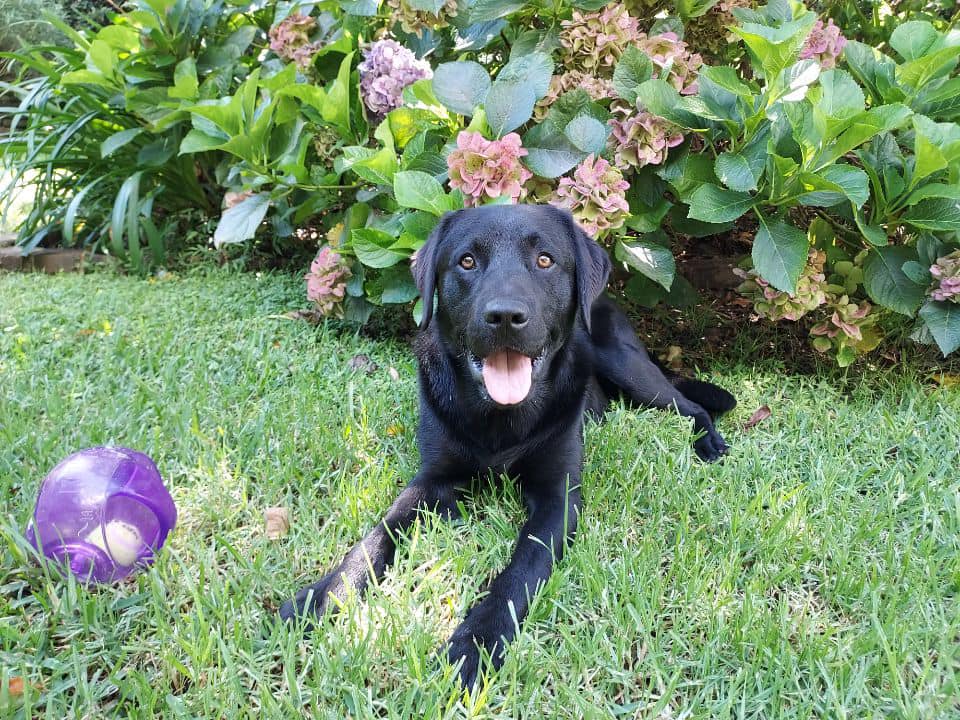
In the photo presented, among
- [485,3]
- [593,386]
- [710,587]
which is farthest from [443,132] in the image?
[710,587]

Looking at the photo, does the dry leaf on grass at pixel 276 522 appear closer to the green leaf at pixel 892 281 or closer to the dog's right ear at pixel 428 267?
the dog's right ear at pixel 428 267

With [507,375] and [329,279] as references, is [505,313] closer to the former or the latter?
[507,375]

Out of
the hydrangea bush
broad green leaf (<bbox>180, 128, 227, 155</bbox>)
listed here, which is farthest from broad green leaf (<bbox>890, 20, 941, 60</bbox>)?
broad green leaf (<bbox>180, 128, 227, 155</bbox>)

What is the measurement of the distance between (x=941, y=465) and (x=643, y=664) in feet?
4.87

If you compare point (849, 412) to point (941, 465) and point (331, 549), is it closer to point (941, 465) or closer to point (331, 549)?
point (941, 465)

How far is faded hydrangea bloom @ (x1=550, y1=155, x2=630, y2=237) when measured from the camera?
243cm

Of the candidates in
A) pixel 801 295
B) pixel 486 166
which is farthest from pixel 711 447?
pixel 486 166

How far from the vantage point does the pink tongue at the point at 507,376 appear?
1.88 m

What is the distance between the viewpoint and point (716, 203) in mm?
2422

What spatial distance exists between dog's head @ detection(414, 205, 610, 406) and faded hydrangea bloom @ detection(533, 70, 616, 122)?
2.26 ft

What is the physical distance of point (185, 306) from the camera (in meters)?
3.66

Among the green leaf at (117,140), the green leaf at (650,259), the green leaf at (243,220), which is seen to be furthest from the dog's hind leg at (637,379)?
the green leaf at (117,140)

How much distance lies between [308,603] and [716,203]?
1.92m

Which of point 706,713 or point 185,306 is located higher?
point 706,713
